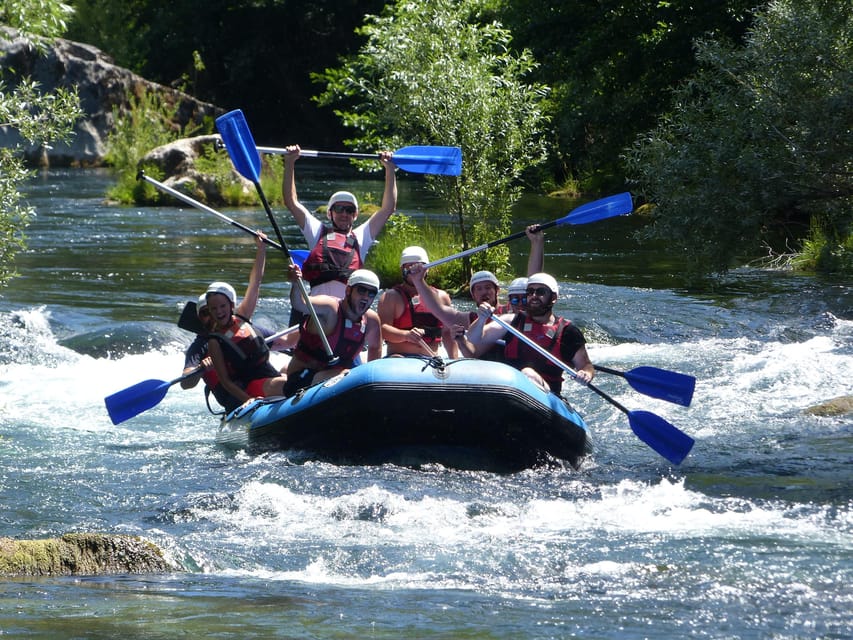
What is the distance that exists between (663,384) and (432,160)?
2789 millimetres

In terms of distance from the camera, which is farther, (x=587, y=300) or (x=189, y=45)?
(x=189, y=45)

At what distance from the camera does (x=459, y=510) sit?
609cm

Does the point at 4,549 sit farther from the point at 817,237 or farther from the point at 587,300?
the point at 817,237

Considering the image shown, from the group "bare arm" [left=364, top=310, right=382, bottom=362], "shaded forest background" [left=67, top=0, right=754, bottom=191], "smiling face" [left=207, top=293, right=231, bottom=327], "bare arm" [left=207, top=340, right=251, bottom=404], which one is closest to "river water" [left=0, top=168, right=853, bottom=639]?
"bare arm" [left=207, top=340, right=251, bottom=404]

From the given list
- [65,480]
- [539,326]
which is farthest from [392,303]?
[65,480]

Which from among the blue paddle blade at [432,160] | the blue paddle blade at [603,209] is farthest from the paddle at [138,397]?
the blue paddle blade at [603,209]

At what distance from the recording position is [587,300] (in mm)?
12891

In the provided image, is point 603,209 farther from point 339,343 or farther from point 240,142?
point 240,142

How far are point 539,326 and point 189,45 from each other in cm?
3406

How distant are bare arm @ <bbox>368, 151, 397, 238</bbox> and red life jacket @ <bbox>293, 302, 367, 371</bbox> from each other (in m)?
→ 0.87

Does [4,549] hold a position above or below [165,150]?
below

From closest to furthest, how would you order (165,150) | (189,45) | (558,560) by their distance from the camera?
(558,560)
(165,150)
(189,45)

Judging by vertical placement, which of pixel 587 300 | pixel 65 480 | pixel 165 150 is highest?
pixel 165 150

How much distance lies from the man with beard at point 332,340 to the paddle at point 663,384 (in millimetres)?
1554
